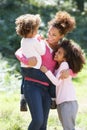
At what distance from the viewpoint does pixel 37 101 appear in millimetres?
6008

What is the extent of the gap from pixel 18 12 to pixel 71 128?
13.8 m

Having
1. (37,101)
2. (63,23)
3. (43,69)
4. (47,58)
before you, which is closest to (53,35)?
(63,23)

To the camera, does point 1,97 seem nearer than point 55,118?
No

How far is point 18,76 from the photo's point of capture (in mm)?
12633

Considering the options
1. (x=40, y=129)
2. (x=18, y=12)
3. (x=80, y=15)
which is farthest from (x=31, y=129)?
(x=80, y=15)

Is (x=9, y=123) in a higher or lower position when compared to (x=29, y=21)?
lower

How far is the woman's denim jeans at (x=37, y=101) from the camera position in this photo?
19.6 feet

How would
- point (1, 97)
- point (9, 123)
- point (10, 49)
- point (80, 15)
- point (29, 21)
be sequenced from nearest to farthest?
point (29, 21) → point (9, 123) → point (1, 97) → point (10, 49) → point (80, 15)

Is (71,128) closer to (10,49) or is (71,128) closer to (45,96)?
(45,96)

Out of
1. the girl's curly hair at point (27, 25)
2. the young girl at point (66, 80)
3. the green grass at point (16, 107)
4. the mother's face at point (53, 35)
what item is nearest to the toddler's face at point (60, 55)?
the young girl at point (66, 80)

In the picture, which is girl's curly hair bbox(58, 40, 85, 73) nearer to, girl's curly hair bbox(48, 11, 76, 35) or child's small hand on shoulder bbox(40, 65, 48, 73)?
girl's curly hair bbox(48, 11, 76, 35)

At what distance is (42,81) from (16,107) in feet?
10.8

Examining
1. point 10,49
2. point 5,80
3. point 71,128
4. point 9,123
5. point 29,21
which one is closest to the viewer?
point 29,21

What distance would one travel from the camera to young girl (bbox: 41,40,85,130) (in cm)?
622
